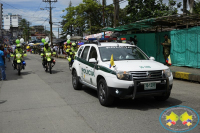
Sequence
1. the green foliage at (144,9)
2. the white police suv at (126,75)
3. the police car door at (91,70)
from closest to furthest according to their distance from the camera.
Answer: the white police suv at (126,75) → the police car door at (91,70) → the green foliage at (144,9)

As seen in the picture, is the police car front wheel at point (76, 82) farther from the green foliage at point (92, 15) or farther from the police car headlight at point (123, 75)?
the green foliage at point (92, 15)

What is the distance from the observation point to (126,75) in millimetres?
5980

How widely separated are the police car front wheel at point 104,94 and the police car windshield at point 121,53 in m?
0.85

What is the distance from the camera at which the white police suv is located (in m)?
5.96

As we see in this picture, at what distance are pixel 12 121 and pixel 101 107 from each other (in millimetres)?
2290

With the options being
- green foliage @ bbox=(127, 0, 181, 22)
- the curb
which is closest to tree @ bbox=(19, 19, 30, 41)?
green foliage @ bbox=(127, 0, 181, 22)

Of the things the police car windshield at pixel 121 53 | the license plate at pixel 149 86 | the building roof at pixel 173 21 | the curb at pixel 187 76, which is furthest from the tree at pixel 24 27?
the license plate at pixel 149 86

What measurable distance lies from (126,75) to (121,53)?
1545mm

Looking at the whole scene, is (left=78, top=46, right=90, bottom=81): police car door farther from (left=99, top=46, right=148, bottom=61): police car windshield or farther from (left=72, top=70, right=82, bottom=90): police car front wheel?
(left=99, top=46, right=148, bottom=61): police car windshield

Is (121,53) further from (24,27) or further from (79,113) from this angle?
(24,27)

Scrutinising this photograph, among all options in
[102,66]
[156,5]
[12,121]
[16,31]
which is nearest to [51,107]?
[12,121]

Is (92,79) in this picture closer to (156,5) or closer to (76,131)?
(76,131)

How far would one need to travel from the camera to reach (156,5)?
26.1 m

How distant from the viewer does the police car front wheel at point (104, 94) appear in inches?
248
